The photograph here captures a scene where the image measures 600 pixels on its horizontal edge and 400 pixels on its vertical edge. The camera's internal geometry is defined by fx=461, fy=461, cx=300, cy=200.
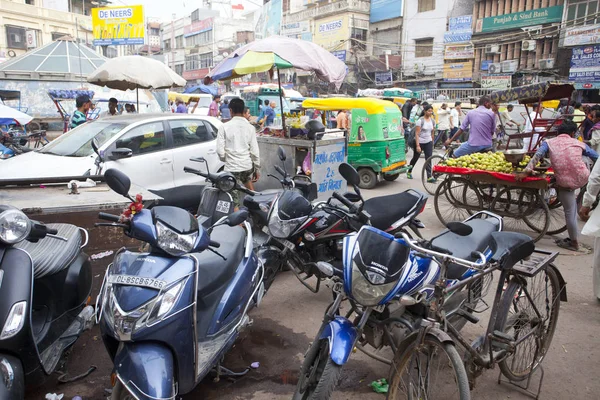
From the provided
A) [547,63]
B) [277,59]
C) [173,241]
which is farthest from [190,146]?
[547,63]

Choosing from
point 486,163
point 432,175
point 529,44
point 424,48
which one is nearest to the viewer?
point 486,163

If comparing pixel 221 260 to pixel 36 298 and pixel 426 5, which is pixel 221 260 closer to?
pixel 36 298

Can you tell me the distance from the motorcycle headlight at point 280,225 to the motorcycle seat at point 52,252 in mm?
1428

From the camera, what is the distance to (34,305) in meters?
2.94

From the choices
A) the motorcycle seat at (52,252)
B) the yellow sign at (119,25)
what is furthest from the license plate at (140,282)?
the yellow sign at (119,25)

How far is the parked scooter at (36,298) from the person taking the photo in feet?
7.68

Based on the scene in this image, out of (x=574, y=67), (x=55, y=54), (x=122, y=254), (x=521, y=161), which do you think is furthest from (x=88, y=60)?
(x=574, y=67)

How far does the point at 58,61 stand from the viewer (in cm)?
1822

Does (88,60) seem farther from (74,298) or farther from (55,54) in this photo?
(74,298)

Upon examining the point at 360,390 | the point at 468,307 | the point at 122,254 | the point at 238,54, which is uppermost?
the point at 238,54

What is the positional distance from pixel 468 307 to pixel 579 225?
16.0 feet

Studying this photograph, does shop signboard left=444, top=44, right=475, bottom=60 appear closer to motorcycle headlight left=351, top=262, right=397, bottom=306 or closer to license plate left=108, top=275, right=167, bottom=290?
motorcycle headlight left=351, top=262, right=397, bottom=306

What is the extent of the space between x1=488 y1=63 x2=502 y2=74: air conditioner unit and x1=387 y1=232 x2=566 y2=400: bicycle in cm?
2680

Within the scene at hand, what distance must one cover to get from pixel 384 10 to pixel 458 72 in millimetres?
9217
